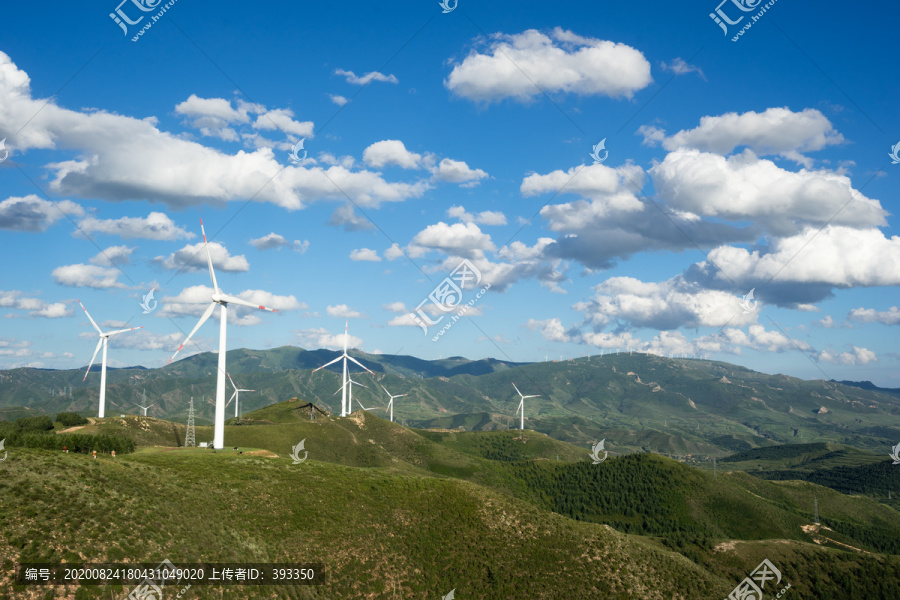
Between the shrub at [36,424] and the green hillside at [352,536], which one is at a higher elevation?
the shrub at [36,424]

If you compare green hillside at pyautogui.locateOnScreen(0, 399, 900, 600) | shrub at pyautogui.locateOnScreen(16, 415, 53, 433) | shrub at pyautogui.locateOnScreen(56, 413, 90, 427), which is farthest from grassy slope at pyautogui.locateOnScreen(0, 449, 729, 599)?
shrub at pyautogui.locateOnScreen(56, 413, 90, 427)

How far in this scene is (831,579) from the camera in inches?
4200

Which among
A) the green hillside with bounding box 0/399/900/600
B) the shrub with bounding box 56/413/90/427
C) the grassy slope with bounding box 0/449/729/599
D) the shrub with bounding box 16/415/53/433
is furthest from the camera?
the shrub with bounding box 56/413/90/427

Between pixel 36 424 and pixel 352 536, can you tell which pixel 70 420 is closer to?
pixel 36 424

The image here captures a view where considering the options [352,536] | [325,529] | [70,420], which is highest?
[70,420]

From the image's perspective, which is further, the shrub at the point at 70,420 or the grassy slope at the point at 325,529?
the shrub at the point at 70,420

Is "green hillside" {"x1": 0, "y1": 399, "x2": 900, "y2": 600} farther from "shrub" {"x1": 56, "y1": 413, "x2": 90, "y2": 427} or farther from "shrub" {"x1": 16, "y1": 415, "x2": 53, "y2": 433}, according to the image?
"shrub" {"x1": 56, "y1": 413, "x2": 90, "y2": 427}

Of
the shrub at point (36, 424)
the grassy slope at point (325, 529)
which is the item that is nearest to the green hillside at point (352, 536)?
the grassy slope at point (325, 529)

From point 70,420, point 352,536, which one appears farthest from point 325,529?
point 70,420

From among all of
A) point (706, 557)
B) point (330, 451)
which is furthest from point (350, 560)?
point (330, 451)

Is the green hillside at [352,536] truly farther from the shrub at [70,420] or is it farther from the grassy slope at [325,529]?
the shrub at [70,420]

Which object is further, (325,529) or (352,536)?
(352,536)

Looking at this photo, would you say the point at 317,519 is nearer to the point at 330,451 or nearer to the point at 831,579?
the point at 831,579

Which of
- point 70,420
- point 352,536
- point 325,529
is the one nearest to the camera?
point 325,529
